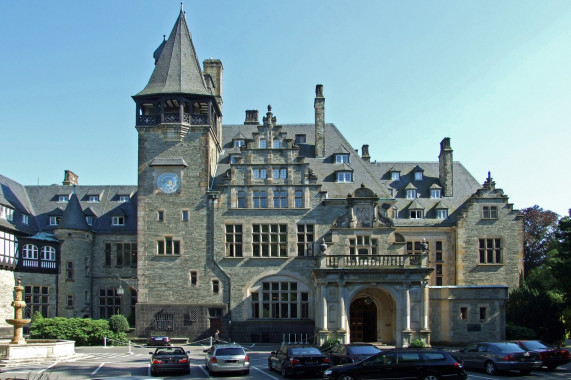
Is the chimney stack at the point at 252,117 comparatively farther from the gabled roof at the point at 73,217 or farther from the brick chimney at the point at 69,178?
the brick chimney at the point at 69,178

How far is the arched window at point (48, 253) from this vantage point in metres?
49.7

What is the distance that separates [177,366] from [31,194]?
36.4 metres

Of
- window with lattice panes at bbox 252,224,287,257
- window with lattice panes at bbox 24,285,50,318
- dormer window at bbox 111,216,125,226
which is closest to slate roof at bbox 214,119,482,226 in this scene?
window with lattice panes at bbox 252,224,287,257

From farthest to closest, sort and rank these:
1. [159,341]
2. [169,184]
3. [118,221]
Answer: [118,221], [169,184], [159,341]

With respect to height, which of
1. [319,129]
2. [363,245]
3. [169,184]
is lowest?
[363,245]

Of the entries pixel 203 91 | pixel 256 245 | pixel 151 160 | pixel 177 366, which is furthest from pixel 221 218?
pixel 177 366

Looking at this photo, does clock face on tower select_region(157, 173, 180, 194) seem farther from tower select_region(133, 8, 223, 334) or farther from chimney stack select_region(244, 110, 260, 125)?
chimney stack select_region(244, 110, 260, 125)

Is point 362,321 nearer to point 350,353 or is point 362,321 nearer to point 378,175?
point 378,175

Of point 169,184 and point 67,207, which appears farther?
point 67,207

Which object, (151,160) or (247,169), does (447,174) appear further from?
(151,160)

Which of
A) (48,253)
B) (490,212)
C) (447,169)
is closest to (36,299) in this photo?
(48,253)

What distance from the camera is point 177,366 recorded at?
26.9 m

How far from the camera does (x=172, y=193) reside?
4650cm

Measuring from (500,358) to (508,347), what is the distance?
95cm
